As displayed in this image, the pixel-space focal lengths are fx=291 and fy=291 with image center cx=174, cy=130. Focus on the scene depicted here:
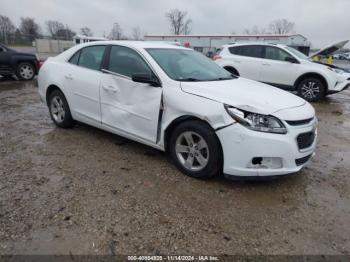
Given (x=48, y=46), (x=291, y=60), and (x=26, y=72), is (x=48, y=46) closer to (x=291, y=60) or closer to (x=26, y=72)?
(x=26, y=72)

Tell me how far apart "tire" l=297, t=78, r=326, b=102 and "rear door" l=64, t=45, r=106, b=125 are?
650 cm

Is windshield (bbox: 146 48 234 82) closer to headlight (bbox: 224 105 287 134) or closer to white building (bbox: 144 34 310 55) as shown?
headlight (bbox: 224 105 287 134)

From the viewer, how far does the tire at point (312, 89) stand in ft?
27.9

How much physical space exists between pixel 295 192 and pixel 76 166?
2.62 metres

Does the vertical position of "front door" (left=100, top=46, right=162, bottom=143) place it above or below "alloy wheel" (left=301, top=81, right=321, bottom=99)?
above

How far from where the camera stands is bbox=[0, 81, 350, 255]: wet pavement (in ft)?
7.72

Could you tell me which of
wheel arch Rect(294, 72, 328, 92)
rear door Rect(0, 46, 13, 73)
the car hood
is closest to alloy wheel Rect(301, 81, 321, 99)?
wheel arch Rect(294, 72, 328, 92)

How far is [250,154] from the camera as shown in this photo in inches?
115

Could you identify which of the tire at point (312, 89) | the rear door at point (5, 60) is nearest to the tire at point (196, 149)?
the tire at point (312, 89)

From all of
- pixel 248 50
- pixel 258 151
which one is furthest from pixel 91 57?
pixel 248 50

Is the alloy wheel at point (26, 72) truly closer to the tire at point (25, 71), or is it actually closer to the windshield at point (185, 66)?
the tire at point (25, 71)

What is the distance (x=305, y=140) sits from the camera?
3182mm

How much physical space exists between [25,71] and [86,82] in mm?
8430

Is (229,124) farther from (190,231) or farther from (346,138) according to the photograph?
(346,138)
